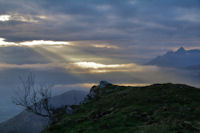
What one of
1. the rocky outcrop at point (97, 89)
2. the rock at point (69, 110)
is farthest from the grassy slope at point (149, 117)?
the rocky outcrop at point (97, 89)

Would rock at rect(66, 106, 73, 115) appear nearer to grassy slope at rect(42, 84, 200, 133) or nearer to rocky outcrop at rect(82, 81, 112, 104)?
grassy slope at rect(42, 84, 200, 133)

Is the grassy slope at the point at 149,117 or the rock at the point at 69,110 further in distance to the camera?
the rock at the point at 69,110

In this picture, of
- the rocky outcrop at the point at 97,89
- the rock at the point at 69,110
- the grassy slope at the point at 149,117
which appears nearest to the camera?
the grassy slope at the point at 149,117

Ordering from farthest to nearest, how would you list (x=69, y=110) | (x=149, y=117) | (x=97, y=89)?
(x=97, y=89)
(x=69, y=110)
(x=149, y=117)

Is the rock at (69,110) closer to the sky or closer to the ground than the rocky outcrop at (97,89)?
closer to the ground

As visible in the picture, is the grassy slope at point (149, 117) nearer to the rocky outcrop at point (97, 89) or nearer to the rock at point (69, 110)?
the rock at point (69, 110)

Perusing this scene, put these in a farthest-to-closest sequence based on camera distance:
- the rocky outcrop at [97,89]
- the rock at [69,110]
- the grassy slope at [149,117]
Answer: the rocky outcrop at [97,89] < the rock at [69,110] < the grassy slope at [149,117]

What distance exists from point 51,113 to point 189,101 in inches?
1497

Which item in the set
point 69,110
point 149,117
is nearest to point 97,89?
point 69,110

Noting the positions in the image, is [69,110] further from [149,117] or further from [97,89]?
[149,117]

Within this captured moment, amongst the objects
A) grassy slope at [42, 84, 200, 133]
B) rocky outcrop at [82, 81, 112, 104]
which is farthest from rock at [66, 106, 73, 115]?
rocky outcrop at [82, 81, 112, 104]

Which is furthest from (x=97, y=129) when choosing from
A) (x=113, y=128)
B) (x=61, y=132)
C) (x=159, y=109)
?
(x=159, y=109)

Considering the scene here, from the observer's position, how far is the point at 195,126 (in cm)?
2927

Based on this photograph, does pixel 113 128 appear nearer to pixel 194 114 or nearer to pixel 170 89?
pixel 194 114
